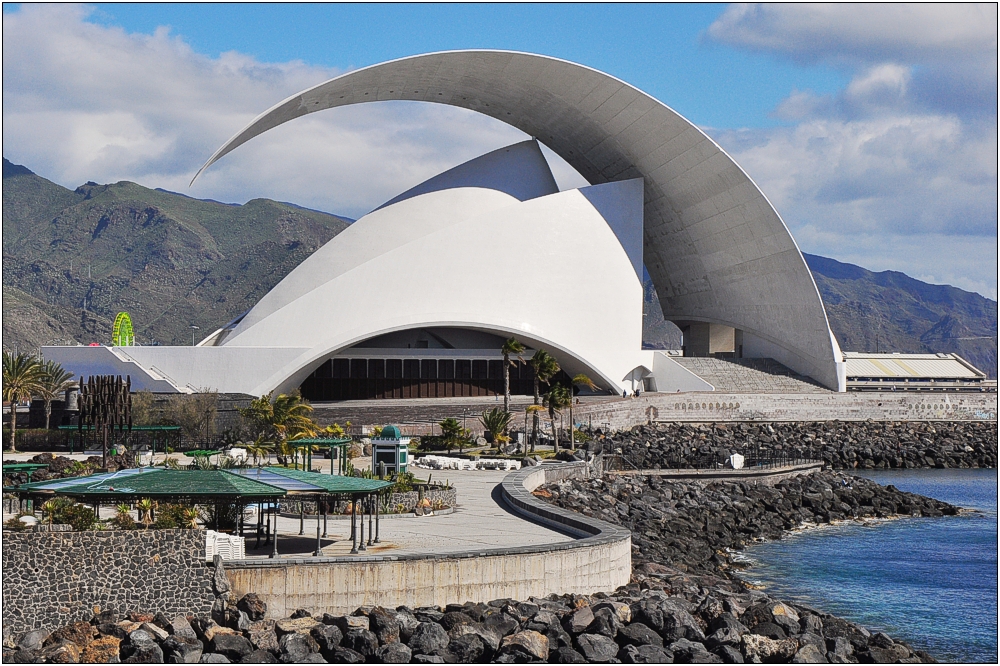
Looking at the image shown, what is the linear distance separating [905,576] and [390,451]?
414 inches

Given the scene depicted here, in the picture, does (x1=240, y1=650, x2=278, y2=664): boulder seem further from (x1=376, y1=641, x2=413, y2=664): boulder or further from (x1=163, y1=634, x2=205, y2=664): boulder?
(x1=376, y1=641, x2=413, y2=664): boulder

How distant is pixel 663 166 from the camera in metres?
45.4

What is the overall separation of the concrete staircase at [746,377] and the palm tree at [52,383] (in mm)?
23598

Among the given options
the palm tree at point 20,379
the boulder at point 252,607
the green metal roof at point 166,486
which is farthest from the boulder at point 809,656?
the palm tree at point 20,379

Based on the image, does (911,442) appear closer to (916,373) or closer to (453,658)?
(916,373)

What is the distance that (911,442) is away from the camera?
138ft

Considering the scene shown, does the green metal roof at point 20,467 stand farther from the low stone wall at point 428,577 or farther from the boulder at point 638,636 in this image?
the boulder at point 638,636

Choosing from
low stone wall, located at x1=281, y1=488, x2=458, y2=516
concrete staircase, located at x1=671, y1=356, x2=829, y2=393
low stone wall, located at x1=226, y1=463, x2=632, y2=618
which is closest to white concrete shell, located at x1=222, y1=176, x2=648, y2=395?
concrete staircase, located at x1=671, y1=356, x2=829, y2=393

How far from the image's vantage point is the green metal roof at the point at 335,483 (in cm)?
1415

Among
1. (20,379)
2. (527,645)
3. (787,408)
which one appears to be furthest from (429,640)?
(787,408)

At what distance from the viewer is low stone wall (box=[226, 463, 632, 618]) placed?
13.1 metres

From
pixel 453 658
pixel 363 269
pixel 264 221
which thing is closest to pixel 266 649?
pixel 453 658

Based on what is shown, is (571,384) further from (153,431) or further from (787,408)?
(153,431)

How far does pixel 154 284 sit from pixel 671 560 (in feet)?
493
